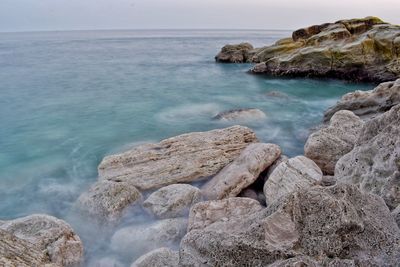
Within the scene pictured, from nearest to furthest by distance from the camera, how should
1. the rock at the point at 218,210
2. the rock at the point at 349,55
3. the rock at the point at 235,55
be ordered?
the rock at the point at 218,210 → the rock at the point at 349,55 → the rock at the point at 235,55

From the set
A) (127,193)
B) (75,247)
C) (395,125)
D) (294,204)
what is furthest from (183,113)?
(294,204)

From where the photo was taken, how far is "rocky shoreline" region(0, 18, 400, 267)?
3469 mm

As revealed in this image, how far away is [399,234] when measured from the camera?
140 inches

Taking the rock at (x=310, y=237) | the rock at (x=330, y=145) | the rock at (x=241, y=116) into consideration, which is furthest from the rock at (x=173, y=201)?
the rock at (x=241, y=116)

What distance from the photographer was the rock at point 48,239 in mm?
5742

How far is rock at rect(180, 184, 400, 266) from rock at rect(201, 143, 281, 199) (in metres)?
4.40

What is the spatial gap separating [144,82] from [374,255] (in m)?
24.7

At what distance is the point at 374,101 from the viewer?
1325cm

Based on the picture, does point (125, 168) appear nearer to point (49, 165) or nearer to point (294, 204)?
point (49, 165)

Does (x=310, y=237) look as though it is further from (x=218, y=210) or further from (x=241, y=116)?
(x=241, y=116)

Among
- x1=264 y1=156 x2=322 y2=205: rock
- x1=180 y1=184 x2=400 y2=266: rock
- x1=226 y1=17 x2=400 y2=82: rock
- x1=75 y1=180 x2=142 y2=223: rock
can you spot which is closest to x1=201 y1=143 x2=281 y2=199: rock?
x1=264 y1=156 x2=322 y2=205: rock

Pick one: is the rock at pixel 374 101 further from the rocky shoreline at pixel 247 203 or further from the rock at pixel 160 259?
the rock at pixel 160 259

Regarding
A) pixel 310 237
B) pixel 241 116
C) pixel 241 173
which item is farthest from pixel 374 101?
pixel 310 237

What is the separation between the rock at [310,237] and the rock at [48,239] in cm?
307
